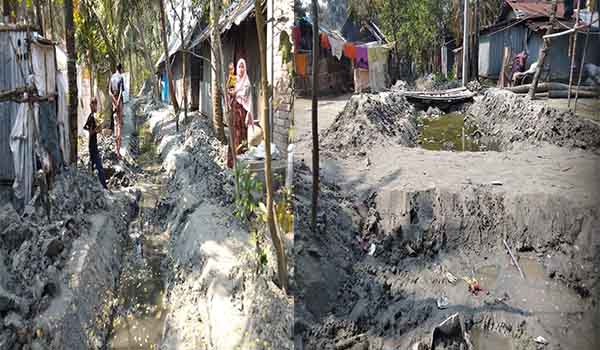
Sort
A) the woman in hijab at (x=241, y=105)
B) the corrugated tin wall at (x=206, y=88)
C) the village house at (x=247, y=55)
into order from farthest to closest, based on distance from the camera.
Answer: the corrugated tin wall at (x=206, y=88) < the woman in hijab at (x=241, y=105) < the village house at (x=247, y=55)

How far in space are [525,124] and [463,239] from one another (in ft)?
1.63

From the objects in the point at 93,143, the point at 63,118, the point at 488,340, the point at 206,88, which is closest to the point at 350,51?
the point at 488,340

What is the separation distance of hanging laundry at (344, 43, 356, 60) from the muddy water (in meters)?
3.08

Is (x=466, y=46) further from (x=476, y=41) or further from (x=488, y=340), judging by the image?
(x=488, y=340)

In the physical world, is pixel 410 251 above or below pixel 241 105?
below

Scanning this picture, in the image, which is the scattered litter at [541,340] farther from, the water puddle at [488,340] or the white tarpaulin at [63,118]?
the white tarpaulin at [63,118]

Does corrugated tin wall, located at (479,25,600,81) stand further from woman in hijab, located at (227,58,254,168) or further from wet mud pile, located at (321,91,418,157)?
woman in hijab, located at (227,58,254,168)

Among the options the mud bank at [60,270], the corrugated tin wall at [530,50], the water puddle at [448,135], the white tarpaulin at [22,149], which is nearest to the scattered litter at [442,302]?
the water puddle at [448,135]

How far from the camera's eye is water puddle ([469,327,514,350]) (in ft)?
5.73

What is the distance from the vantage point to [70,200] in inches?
232

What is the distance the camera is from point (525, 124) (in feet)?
6.54

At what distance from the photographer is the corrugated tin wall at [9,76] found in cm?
562

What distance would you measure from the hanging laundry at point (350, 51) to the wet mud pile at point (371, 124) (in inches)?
7.5

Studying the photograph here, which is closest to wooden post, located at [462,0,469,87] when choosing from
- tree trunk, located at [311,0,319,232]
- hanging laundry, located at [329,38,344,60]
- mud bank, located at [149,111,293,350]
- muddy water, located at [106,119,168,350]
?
hanging laundry, located at [329,38,344,60]
